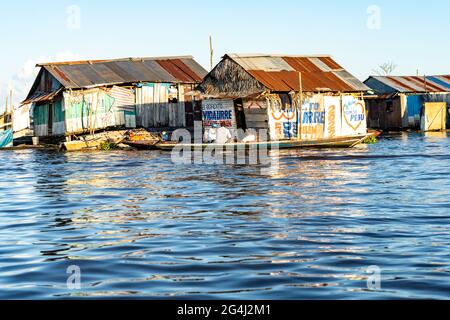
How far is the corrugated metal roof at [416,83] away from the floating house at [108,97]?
1586 cm

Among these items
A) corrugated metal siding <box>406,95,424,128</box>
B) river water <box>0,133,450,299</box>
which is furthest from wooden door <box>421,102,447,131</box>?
river water <box>0,133,450,299</box>

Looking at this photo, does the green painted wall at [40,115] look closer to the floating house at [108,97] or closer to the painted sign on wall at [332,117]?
the floating house at [108,97]

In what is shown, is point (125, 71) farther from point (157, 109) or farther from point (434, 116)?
point (434, 116)

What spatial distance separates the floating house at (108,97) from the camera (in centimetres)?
3431

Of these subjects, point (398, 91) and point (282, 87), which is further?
point (398, 91)

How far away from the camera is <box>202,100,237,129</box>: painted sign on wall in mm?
31453

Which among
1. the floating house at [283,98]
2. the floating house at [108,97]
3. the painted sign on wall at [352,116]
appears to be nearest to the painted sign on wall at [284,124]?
the floating house at [283,98]

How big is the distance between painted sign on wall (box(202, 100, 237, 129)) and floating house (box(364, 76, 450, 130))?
1785 centimetres

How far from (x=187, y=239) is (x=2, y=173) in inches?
540

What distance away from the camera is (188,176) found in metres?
19.7

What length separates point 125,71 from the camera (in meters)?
36.2

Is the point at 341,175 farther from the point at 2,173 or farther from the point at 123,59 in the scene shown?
the point at 123,59

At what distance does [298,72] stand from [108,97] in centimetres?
926
